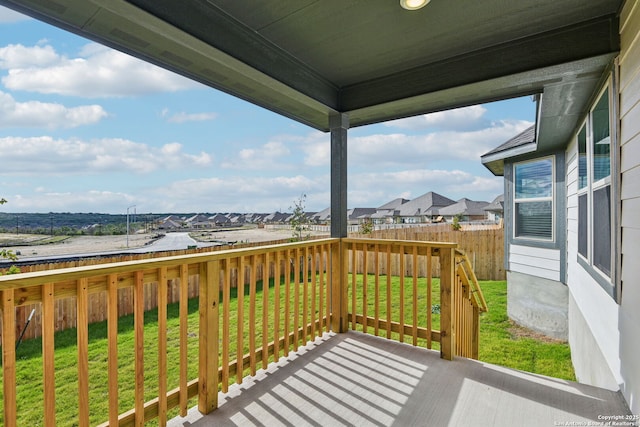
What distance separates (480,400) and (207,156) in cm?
763

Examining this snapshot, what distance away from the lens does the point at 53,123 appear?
3.72m

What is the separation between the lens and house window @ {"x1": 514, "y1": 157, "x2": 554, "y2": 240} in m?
5.54

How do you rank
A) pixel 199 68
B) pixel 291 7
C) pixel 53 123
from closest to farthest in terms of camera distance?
pixel 291 7, pixel 199 68, pixel 53 123

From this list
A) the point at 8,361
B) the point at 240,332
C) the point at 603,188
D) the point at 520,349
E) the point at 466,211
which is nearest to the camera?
the point at 8,361

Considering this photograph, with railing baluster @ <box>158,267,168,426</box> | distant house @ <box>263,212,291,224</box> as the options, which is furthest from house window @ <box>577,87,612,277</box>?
distant house @ <box>263,212,291,224</box>

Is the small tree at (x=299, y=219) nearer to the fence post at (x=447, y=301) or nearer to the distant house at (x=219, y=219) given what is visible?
the distant house at (x=219, y=219)

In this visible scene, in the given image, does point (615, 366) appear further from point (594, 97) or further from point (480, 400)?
point (594, 97)

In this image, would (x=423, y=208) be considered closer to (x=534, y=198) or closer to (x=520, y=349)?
(x=534, y=198)

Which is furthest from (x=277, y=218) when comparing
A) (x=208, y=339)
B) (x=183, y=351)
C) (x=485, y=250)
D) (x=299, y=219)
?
(x=485, y=250)

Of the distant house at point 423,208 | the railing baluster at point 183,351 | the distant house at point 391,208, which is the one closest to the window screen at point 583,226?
the railing baluster at point 183,351

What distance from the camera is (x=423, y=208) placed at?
83.0ft

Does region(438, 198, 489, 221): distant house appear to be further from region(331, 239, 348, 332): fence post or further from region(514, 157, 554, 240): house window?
region(331, 239, 348, 332): fence post

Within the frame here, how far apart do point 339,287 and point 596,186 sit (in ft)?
8.84

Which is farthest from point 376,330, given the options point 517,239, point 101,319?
point 101,319
